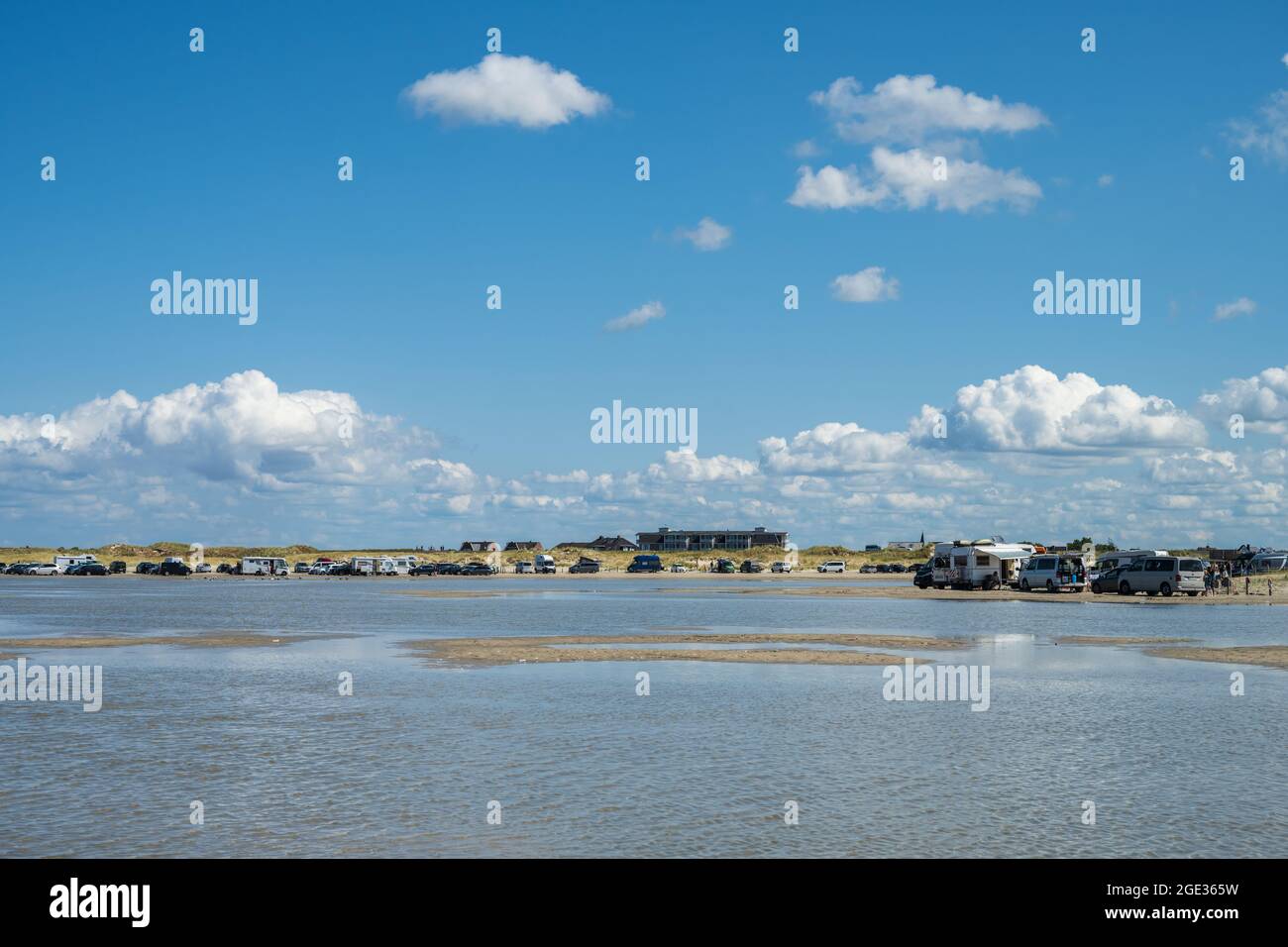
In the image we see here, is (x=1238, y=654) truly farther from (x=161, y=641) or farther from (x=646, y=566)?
(x=646, y=566)

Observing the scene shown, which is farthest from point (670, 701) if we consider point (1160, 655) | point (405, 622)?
point (405, 622)

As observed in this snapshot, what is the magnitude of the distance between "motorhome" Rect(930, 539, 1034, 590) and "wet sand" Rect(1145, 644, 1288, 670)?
4890 cm

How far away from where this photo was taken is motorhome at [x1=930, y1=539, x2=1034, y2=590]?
8588cm

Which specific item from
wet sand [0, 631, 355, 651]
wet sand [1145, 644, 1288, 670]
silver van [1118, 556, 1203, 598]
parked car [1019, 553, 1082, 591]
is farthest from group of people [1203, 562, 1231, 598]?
wet sand [0, 631, 355, 651]

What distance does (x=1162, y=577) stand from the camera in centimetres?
7500

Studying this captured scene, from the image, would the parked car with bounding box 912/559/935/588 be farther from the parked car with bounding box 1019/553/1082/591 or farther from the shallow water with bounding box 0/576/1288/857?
the shallow water with bounding box 0/576/1288/857

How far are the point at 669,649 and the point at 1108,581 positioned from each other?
172 feet

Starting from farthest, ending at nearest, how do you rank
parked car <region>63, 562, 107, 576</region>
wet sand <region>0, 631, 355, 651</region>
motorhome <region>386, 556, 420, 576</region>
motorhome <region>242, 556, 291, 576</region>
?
parked car <region>63, 562, 107, 576</region>
motorhome <region>386, 556, 420, 576</region>
motorhome <region>242, 556, 291, 576</region>
wet sand <region>0, 631, 355, 651</region>

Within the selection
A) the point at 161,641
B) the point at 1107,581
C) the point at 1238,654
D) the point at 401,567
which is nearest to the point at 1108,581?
the point at 1107,581

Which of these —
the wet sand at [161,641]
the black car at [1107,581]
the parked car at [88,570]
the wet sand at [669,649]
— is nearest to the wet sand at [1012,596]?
the black car at [1107,581]

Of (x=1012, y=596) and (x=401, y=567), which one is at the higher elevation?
(x=1012, y=596)
